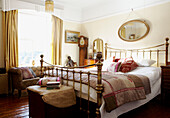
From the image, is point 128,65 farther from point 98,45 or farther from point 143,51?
point 98,45

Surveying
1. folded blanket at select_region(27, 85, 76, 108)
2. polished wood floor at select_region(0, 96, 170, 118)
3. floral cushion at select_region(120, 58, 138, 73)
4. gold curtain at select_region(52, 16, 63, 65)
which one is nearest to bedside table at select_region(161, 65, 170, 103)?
polished wood floor at select_region(0, 96, 170, 118)

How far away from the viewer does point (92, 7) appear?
6.09 meters

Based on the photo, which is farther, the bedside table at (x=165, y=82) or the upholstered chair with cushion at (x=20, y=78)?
the upholstered chair with cushion at (x=20, y=78)

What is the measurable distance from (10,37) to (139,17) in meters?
4.02

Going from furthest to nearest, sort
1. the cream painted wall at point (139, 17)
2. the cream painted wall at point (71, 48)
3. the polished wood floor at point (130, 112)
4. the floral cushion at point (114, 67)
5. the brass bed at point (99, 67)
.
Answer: the cream painted wall at point (71, 48) → the cream painted wall at point (139, 17) → the floral cushion at point (114, 67) → the polished wood floor at point (130, 112) → the brass bed at point (99, 67)

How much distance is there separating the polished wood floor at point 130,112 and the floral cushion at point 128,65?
0.93 meters

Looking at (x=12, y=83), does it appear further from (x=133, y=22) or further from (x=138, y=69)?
(x=133, y=22)

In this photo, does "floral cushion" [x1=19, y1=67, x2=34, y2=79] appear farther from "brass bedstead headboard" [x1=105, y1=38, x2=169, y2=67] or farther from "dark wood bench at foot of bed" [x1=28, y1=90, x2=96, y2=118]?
"brass bedstead headboard" [x1=105, y1=38, x2=169, y2=67]

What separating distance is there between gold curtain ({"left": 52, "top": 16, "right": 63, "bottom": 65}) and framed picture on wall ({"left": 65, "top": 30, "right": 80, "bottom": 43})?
0.34m

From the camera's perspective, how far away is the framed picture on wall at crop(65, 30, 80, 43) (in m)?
6.23

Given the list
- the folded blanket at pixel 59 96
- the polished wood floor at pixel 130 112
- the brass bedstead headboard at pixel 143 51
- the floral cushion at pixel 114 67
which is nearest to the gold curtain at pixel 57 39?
the brass bedstead headboard at pixel 143 51

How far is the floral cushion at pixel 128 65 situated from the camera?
3.76 m

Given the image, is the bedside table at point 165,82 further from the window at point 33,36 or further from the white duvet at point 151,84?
the window at point 33,36

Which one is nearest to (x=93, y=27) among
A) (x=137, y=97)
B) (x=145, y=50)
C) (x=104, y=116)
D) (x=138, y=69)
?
(x=145, y=50)
